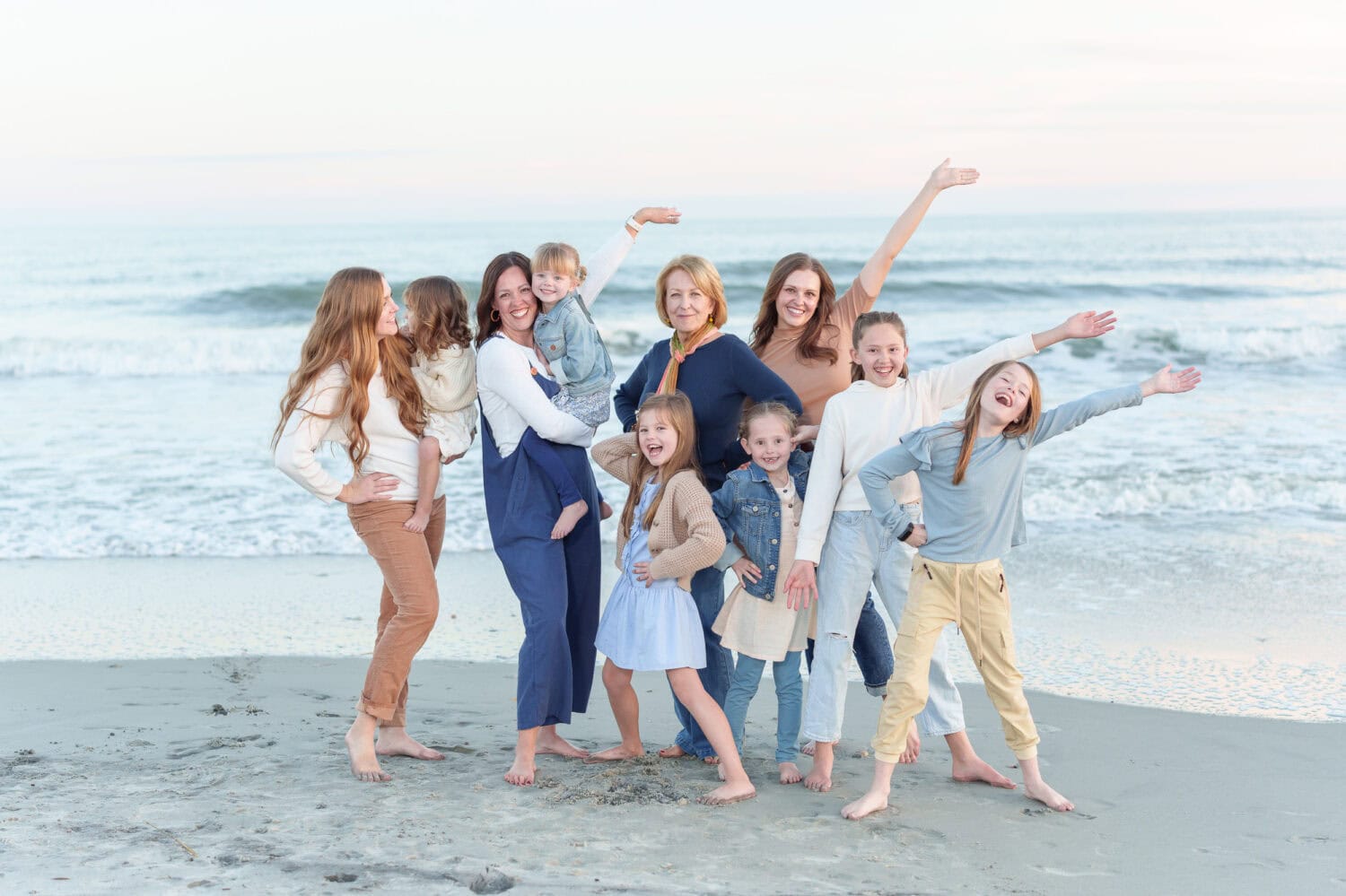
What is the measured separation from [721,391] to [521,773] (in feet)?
4.56

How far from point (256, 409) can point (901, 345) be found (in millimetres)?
10485

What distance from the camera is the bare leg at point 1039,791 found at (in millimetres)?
3451

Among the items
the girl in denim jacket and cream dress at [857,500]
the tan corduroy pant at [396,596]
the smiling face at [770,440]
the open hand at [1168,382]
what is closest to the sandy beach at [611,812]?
the tan corduroy pant at [396,596]

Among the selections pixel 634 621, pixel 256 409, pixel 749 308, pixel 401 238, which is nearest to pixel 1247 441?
pixel 634 621

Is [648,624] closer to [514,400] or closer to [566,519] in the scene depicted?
[566,519]

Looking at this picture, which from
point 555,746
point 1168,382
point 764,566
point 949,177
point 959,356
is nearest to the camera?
point 1168,382

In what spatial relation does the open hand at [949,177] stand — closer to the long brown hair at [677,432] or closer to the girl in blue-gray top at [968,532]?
the girl in blue-gray top at [968,532]

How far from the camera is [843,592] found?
3.59 meters

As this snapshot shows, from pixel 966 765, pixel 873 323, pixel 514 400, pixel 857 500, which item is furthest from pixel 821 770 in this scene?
pixel 514 400

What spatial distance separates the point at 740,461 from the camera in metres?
3.89

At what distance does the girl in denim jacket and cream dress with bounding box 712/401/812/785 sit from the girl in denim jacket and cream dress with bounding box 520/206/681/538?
49cm

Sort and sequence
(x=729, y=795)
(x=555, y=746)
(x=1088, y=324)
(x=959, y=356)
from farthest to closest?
(x=959, y=356)
(x=555, y=746)
(x=1088, y=324)
(x=729, y=795)

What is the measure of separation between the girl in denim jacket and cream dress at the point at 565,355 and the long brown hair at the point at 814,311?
2.03 ft

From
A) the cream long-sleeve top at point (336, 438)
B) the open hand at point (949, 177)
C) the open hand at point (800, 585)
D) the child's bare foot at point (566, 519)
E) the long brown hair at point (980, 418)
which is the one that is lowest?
the open hand at point (800, 585)
